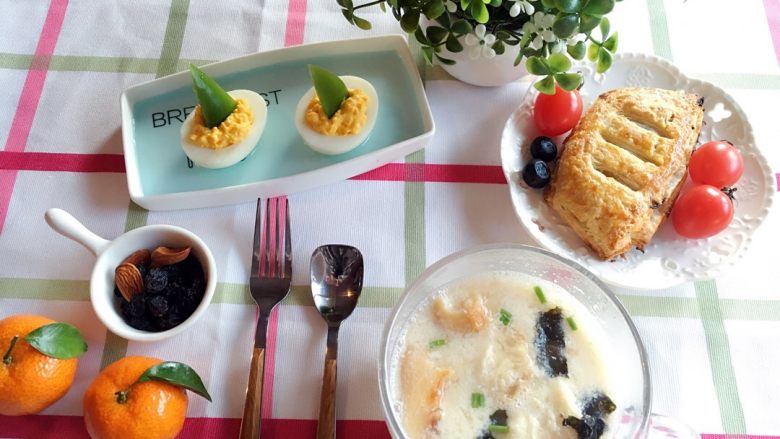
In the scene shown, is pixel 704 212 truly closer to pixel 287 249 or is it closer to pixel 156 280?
pixel 287 249

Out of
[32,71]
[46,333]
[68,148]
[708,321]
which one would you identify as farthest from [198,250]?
[708,321]

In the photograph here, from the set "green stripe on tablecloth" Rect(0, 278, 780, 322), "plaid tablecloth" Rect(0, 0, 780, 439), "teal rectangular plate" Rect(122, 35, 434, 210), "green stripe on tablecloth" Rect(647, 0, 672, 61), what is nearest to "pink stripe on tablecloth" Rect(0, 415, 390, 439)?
"plaid tablecloth" Rect(0, 0, 780, 439)

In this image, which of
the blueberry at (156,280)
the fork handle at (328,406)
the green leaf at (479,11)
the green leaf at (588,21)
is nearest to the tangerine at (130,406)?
the blueberry at (156,280)

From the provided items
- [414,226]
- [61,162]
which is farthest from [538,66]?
[61,162]

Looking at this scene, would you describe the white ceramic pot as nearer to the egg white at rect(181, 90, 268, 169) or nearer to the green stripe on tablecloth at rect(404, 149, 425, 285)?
the green stripe on tablecloth at rect(404, 149, 425, 285)

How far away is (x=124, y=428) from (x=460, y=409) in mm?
523

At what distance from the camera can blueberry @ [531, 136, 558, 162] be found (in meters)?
1.26

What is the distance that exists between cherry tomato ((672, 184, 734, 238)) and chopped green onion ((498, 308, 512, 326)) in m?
0.42

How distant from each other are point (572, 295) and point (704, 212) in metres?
0.33

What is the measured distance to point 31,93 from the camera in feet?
4.69

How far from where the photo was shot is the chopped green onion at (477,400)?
0.97 metres

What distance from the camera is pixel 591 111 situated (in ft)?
4.23

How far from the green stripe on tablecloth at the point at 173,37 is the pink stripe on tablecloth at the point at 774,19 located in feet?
4.51

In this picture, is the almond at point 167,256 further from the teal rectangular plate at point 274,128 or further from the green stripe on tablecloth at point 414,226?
the green stripe on tablecloth at point 414,226
